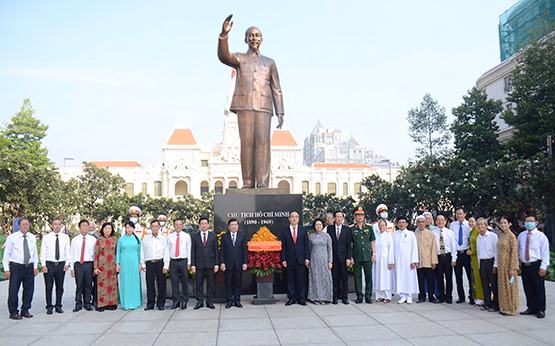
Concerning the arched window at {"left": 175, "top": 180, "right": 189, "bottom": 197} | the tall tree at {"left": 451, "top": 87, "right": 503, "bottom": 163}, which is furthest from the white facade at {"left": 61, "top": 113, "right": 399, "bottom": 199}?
the tall tree at {"left": 451, "top": 87, "right": 503, "bottom": 163}

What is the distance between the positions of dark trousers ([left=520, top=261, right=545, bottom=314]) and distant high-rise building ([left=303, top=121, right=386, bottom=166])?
124m

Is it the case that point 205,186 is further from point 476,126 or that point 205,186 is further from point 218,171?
point 476,126

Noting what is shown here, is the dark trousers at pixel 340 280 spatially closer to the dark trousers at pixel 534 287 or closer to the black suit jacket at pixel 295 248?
the black suit jacket at pixel 295 248

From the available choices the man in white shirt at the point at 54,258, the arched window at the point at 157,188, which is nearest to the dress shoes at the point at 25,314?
the man in white shirt at the point at 54,258

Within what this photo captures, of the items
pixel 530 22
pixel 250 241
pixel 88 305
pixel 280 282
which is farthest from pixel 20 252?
pixel 530 22

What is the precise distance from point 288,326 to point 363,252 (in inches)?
98.9

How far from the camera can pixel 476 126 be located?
1052 inches

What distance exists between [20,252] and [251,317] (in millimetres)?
3870

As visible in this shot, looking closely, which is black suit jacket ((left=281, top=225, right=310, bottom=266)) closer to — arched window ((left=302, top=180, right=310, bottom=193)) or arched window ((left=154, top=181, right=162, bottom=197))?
arched window ((left=154, top=181, right=162, bottom=197))

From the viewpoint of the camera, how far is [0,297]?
9492mm

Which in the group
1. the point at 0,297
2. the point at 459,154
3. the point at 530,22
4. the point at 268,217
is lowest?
the point at 0,297

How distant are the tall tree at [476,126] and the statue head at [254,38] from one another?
2001 centimetres

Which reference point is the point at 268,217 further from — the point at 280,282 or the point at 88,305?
the point at 88,305

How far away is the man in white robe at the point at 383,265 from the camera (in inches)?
332
